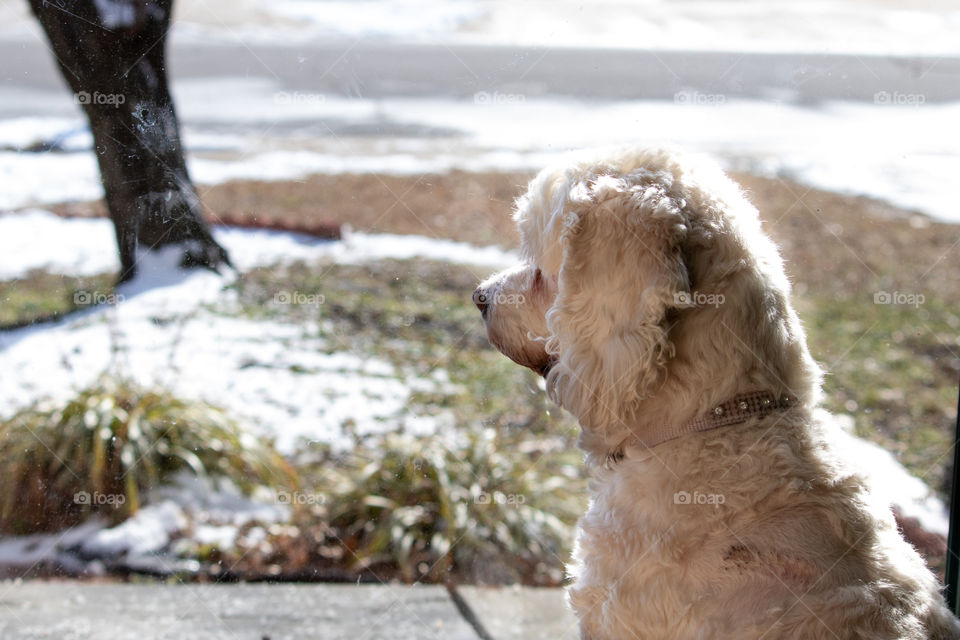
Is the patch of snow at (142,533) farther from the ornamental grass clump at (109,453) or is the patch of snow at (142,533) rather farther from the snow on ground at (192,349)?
the snow on ground at (192,349)

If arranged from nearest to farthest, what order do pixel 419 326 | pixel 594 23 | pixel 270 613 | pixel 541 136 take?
pixel 270 613, pixel 594 23, pixel 541 136, pixel 419 326

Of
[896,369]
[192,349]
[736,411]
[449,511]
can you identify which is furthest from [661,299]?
[896,369]

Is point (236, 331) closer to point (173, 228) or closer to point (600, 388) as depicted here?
point (173, 228)

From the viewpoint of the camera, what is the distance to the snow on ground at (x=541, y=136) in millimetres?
5039

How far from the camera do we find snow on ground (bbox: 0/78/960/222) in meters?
5.04

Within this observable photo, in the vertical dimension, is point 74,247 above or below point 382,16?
below

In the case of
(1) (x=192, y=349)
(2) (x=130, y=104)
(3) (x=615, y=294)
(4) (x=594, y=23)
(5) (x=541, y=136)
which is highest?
(4) (x=594, y=23)

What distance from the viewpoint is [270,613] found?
3850mm

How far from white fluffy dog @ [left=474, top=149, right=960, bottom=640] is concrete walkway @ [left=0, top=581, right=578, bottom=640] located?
178 cm

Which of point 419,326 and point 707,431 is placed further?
point 419,326

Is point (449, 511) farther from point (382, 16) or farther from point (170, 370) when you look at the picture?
point (382, 16)

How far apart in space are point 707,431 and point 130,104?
8.12 feet

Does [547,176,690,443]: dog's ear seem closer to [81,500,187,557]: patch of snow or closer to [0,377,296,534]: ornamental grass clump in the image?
[0,377,296,534]: ornamental grass clump

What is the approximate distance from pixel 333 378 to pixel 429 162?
2.42 metres
